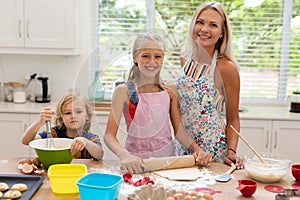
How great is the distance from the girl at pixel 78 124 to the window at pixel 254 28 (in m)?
1.66

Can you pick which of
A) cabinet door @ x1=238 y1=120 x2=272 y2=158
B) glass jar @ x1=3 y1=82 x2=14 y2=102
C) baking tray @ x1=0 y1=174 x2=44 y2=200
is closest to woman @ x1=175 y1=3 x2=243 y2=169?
baking tray @ x1=0 y1=174 x2=44 y2=200

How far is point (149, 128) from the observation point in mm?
1697

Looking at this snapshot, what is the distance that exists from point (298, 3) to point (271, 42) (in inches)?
14.8

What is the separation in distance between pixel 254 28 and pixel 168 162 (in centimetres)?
215

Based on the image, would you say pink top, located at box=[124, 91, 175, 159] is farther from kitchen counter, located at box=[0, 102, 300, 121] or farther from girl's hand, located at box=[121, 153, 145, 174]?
kitchen counter, located at box=[0, 102, 300, 121]

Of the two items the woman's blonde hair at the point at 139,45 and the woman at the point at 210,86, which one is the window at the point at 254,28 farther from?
the woman's blonde hair at the point at 139,45

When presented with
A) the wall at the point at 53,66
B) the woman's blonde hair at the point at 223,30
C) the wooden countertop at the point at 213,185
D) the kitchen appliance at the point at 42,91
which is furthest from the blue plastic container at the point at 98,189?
the wall at the point at 53,66

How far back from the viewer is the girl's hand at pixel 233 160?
1765mm

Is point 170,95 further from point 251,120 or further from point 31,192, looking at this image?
point 251,120

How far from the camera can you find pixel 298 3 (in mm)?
3492

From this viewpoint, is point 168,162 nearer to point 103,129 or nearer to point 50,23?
point 103,129

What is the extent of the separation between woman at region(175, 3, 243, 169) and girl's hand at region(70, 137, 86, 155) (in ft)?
1.31

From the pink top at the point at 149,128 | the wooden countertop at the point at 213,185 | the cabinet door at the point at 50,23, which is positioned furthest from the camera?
the cabinet door at the point at 50,23

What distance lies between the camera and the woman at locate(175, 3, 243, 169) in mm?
1816
